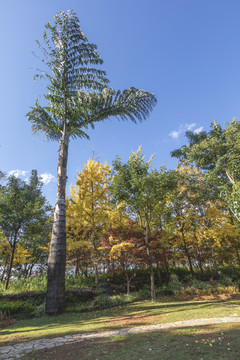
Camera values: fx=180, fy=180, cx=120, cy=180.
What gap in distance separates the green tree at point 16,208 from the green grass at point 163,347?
11.8 metres

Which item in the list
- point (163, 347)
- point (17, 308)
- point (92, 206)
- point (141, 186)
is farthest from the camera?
point (92, 206)

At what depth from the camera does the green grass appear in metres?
2.74

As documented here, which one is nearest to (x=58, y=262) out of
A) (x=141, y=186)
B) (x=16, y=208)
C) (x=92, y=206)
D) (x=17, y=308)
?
(x=17, y=308)

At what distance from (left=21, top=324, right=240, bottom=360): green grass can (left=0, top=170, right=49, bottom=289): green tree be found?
11.8m

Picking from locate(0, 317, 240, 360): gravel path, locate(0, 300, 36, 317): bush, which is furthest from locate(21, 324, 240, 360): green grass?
locate(0, 300, 36, 317): bush

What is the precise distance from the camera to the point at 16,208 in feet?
45.6

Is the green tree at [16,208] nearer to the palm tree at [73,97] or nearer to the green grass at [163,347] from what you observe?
the palm tree at [73,97]

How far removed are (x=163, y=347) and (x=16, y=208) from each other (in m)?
13.9

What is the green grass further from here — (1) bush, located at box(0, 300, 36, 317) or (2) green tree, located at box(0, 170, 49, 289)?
(2) green tree, located at box(0, 170, 49, 289)

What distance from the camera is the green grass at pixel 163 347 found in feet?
9.00

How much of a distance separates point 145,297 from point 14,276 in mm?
22301

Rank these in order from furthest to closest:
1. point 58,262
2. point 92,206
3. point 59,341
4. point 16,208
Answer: point 16,208 → point 92,206 → point 58,262 → point 59,341

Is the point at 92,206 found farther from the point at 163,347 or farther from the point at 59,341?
the point at 163,347

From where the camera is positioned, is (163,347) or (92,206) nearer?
(163,347)
